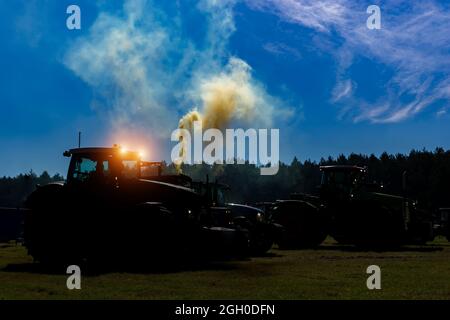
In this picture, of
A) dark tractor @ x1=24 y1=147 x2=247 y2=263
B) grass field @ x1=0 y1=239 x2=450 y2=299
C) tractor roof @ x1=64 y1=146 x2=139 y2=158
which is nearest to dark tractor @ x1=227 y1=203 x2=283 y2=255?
dark tractor @ x1=24 y1=147 x2=247 y2=263

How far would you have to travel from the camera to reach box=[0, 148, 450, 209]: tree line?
105875 millimetres

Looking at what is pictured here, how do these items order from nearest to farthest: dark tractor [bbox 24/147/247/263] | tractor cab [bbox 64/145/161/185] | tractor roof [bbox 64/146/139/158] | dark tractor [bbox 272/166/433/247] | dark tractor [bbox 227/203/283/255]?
dark tractor [bbox 24/147/247/263] → tractor cab [bbox 64/145/161/185] → tractor roof [bbox 64/146/139/158] → dark tractor [bbox 227/203/283/255] → dark tractor [bbox 272/166/433/247]

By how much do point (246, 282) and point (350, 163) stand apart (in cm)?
12837

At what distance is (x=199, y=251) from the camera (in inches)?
627

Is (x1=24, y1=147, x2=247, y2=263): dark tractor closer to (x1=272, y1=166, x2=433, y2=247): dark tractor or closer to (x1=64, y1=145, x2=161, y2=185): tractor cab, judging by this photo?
(x1=64, y1=145, x2=161, y2=185): tractor cab

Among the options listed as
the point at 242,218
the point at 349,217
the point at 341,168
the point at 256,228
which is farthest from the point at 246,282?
the point at 341,168

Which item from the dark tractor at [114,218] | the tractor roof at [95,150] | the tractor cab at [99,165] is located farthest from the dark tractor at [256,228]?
the tractor roof at [95,150]

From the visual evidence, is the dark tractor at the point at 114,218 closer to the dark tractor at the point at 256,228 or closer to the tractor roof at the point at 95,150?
the tractor roof at the point at 95,150

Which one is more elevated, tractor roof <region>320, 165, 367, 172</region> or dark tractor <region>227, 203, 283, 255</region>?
tractor roof <region>320, 165, 367, 172</region>

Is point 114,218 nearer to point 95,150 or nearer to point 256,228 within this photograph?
point 95,150

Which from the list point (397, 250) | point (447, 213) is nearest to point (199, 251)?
point (397, 250)

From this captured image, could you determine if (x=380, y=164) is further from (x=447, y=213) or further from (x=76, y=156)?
(x=76, y=156)

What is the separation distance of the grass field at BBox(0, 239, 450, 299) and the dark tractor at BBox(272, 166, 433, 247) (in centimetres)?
730

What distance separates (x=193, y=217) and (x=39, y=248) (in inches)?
159
